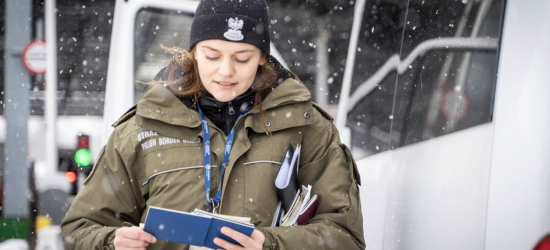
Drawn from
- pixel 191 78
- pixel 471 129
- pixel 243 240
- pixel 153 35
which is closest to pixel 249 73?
pixel 191 78

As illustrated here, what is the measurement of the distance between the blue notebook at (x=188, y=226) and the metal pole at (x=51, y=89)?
4061 mm

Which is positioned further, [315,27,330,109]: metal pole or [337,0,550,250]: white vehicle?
[315,27,330,109]: metal pole

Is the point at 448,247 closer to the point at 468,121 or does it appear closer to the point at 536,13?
the point at 468,121

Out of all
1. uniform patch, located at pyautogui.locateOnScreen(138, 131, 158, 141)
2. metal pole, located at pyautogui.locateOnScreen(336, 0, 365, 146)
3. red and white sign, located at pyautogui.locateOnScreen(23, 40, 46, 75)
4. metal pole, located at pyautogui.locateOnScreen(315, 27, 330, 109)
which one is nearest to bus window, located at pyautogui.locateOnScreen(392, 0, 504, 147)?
uniform patch, located at pyautogui.locateOnScreen(138, 131, 158, 141)

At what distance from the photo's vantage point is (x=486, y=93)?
2.10 m

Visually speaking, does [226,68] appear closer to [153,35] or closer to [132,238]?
[132,238]

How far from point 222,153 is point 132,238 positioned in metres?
0.37

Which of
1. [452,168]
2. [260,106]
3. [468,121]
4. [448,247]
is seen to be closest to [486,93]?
[468,121]

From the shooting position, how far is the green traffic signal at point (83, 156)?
559cm

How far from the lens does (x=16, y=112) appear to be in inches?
211

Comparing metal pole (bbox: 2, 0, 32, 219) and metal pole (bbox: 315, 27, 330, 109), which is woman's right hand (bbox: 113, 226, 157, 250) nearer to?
metal pole (bbox: 2, 0, 32, 219)

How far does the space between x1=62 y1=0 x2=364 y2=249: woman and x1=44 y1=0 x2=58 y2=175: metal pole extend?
3648mm

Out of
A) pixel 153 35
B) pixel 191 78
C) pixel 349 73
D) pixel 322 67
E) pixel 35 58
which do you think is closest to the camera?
pixel 191 78

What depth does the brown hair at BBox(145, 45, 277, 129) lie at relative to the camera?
7.75 feet
